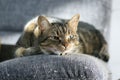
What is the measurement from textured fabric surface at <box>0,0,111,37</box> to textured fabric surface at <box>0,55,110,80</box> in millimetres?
719

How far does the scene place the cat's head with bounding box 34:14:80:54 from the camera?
1.43 metres

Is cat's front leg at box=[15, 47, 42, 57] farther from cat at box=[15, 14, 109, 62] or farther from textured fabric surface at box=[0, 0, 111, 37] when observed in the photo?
textured fabric surface at box=[0, 0, 111, 37]

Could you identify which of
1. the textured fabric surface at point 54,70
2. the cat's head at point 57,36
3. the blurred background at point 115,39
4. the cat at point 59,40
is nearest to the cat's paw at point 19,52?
the cat at point 59,40

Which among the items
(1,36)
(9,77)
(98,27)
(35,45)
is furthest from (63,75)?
(1,36)

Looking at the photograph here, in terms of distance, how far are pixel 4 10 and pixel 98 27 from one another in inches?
23.2

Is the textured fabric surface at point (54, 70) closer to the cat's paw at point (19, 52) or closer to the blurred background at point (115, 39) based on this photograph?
the cat's paw at point (19, 52)

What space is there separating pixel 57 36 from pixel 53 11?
59 centimetres

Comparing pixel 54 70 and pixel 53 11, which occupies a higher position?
pixel 53 11

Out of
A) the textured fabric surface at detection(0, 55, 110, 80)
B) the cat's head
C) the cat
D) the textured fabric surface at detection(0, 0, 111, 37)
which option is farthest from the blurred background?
the textured fabric surface at detection(0, 55, 110, 80)

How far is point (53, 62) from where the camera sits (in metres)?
1.21

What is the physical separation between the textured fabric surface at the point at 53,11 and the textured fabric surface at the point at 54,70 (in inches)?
28.3

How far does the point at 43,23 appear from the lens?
1.49 m

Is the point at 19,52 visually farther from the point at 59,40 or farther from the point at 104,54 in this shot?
the point at 104,54

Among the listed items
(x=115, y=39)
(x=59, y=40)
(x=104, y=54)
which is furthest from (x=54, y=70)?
(x=115, y=39)
